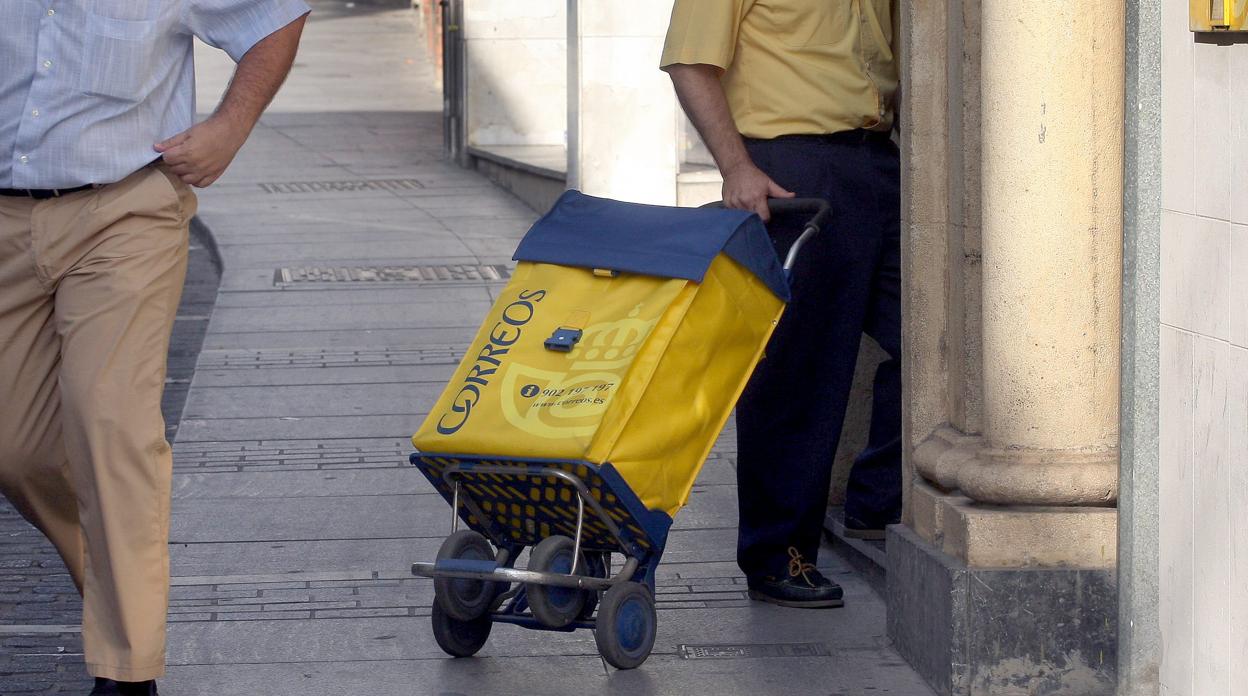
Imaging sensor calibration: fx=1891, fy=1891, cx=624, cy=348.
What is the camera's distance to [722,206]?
4.62 metres

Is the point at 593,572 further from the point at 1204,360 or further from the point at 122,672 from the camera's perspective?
the point at 1204,360

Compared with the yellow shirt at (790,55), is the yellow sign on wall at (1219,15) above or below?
above

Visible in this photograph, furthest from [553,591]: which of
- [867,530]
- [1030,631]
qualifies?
[867,530]

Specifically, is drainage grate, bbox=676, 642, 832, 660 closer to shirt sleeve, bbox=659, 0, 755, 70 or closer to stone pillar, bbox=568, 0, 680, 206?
shirt sleeve, bbox=659, 0, 755, 70

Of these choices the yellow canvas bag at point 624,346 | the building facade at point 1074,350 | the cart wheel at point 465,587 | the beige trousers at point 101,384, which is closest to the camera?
the building facade at point 1074,350

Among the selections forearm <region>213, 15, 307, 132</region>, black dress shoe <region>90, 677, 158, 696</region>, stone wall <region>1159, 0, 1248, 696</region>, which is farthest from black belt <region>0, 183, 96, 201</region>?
stone wall <region>1159, 0, 1248, 696</region>

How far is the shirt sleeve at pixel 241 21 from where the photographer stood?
4066 mm

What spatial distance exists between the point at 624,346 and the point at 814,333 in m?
0.91

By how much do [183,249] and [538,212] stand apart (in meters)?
8.81

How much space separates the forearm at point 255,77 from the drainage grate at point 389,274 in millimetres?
5923

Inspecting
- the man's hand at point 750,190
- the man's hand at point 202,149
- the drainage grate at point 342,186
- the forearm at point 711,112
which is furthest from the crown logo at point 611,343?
the drainage grate at point 342,186

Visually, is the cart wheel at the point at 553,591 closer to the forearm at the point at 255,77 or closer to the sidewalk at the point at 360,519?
the sidewalk at the point at 360,519

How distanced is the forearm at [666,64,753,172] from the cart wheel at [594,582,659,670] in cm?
113

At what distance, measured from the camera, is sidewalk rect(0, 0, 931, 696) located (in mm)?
4406
